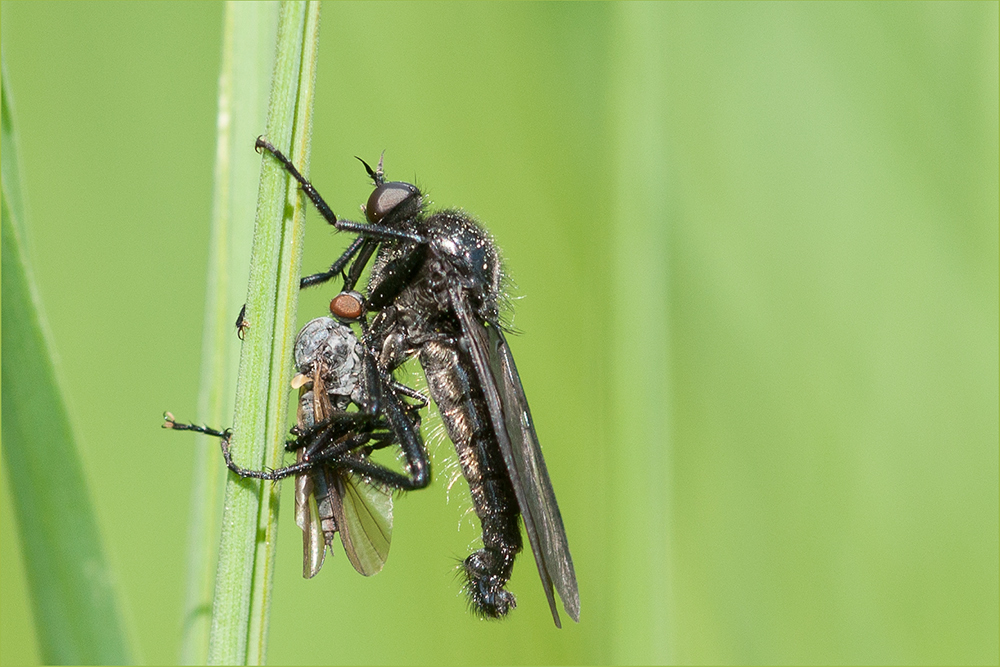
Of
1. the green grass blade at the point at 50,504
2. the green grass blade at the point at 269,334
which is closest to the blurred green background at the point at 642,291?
the green grass blade at the point at 50,504

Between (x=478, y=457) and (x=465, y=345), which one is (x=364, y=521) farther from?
(x=465, y=345)

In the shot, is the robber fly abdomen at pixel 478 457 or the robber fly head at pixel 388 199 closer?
the robber fly head at pixel 388 199

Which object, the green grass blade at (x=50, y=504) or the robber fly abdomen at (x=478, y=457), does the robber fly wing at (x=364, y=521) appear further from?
the green grass blade at (x=50, y=504)

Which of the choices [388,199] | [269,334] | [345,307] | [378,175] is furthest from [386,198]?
[269,334]

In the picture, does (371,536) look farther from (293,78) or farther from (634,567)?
(293,78)

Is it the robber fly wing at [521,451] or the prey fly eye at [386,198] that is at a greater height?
the prey fly eye at [386,198]

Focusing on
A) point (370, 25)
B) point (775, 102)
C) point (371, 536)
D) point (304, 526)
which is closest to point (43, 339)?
point (304, 526)
